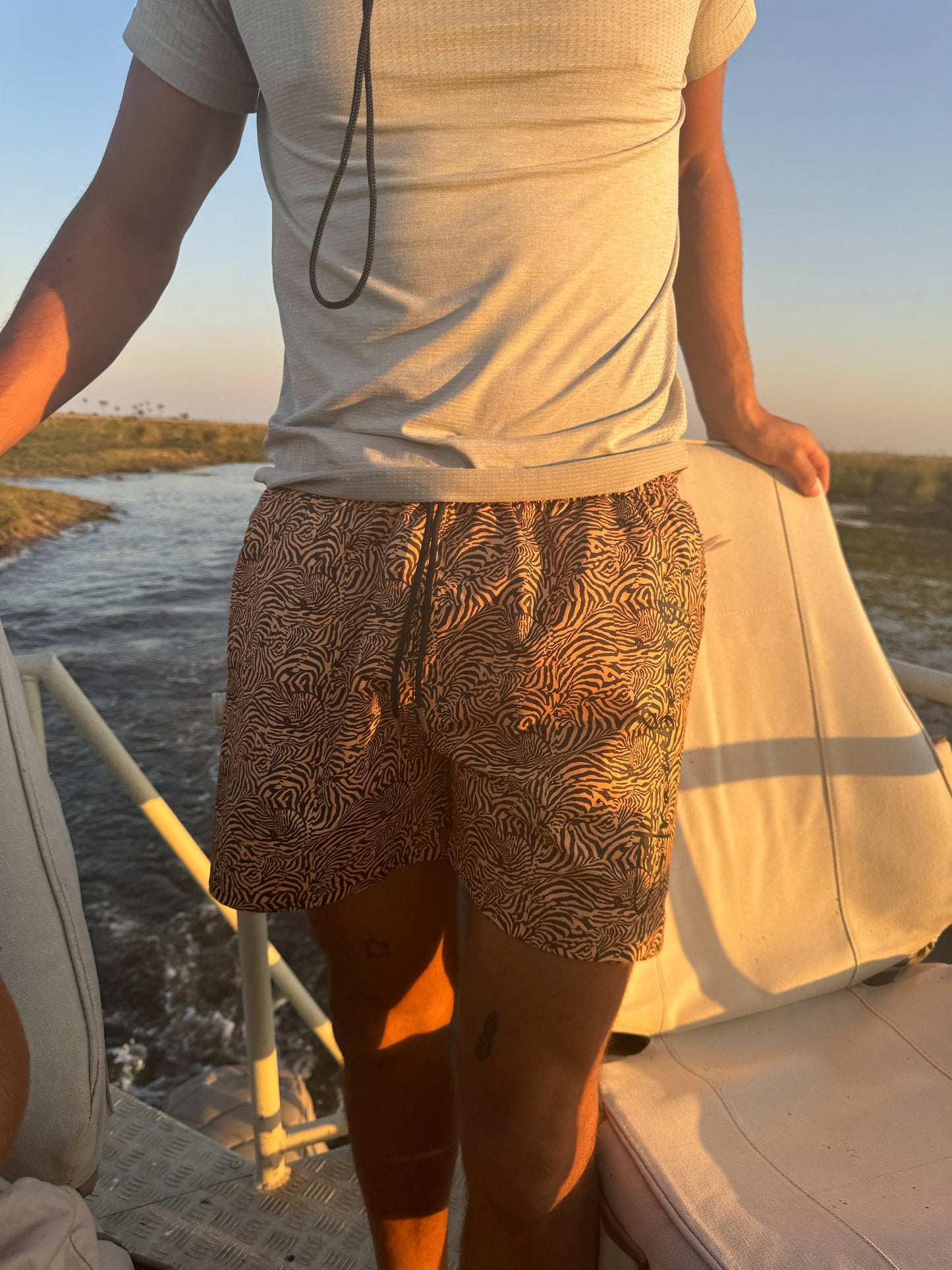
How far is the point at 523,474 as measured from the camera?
76 centimetres

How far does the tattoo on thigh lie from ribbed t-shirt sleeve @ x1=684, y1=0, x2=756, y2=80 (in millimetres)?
987

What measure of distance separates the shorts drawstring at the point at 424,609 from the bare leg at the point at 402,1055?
24cm

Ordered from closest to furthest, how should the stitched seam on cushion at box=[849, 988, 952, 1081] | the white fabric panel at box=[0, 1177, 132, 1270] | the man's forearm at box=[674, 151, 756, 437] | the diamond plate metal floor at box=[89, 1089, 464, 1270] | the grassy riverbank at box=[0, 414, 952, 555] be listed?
1. the white fabric panel at box=[0, 1177, 132, 1270]
2. the stitched seam on cushion at box=[849, 988, 952, 1081]
3. the man's forearm at box=[674, 151, 756, 437]
4. the diamond plate metal floor at box=[89, 1089, 464, 1270]
5. the grassy riverbank at box=[0, 414, 952, 555]

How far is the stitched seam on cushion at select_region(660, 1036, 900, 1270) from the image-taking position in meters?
0.78

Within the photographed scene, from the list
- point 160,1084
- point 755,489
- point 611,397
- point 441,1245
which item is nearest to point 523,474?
point 611,397

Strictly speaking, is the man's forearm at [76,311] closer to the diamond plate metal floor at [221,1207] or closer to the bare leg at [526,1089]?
the bare leg at [526,1089]

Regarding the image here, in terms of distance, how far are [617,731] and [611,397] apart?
1.00 feet

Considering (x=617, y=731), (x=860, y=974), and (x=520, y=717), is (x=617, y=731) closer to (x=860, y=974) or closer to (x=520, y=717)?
(x=520, y=717)

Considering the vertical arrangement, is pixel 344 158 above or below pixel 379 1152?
above

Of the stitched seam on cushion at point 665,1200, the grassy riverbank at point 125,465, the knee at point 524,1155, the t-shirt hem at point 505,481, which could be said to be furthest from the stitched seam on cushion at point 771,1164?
the grassy riverbank at point 125,465

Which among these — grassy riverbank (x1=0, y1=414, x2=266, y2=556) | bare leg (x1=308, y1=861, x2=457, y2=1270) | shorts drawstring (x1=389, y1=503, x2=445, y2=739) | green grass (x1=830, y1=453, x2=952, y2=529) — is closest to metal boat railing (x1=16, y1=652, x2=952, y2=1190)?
bare leg (x1=308, y1=861, x2=457, y2=1270)

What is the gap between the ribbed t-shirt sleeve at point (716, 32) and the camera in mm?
913

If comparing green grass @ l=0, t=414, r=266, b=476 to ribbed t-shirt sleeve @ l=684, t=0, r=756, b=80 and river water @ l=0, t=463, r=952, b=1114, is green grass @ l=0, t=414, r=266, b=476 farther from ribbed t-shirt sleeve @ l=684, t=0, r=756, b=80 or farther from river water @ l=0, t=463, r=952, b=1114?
ribbed t-shirt sleeve @ l=684, t=0, r=756, b=80

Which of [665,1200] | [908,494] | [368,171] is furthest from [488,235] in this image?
[908,494]
